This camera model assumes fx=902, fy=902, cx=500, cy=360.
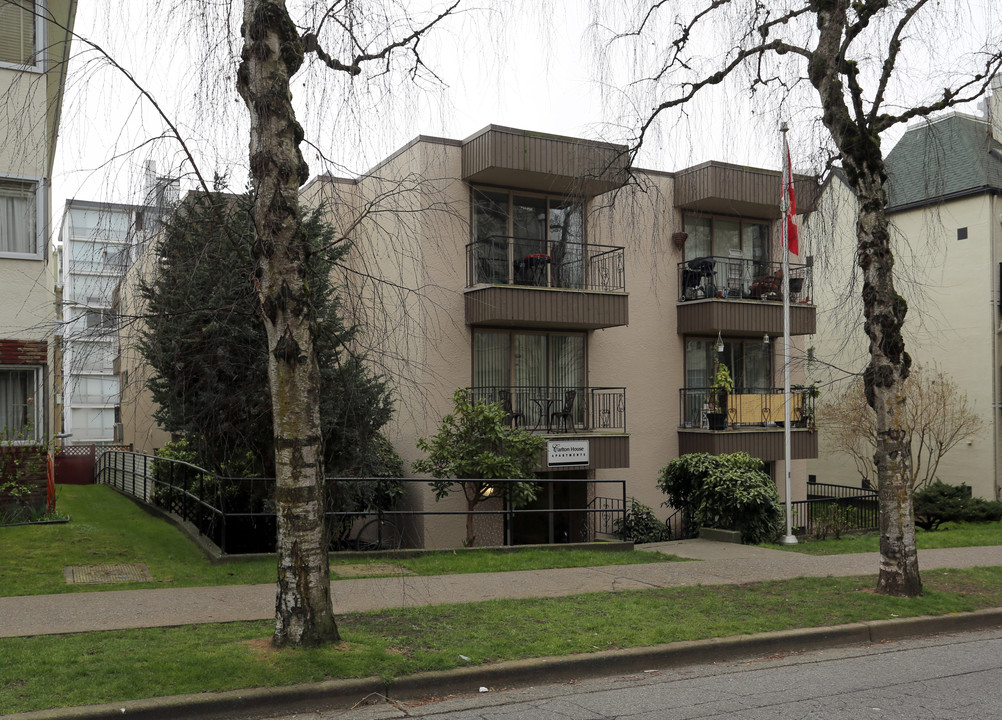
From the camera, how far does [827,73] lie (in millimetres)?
10742

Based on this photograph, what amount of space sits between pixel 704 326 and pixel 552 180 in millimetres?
5211

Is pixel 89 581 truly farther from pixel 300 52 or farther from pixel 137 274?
pixel 300 52

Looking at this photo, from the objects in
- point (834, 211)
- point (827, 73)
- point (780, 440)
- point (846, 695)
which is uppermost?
point (827, 73)

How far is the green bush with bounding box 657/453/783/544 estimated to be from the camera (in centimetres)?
1661

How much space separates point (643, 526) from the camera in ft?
62.3

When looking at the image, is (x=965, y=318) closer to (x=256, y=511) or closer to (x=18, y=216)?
(x=256, y=511)

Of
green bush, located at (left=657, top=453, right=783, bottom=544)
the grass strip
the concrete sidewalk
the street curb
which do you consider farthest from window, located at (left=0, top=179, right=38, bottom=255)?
green bush, located at (left=657, top=453, right=783, bottom=544)

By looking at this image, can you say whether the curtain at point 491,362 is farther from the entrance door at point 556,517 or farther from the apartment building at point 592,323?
the entrance door at point 556,517

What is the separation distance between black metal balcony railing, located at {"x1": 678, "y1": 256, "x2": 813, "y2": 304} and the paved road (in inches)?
526

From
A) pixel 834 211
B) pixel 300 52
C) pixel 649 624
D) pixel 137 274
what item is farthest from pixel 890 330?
pixel 137 274

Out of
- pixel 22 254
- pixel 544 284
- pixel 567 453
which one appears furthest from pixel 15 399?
pixel 544 284

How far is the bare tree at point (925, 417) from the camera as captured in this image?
2439cm

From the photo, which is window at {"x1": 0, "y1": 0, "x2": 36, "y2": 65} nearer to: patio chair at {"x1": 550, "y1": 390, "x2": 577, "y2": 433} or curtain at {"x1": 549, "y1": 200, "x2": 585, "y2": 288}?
curtain at {"x1": 549, "y1": 200, "x2": 585, "y2": 288}

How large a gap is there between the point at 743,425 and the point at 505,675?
15259 mm
